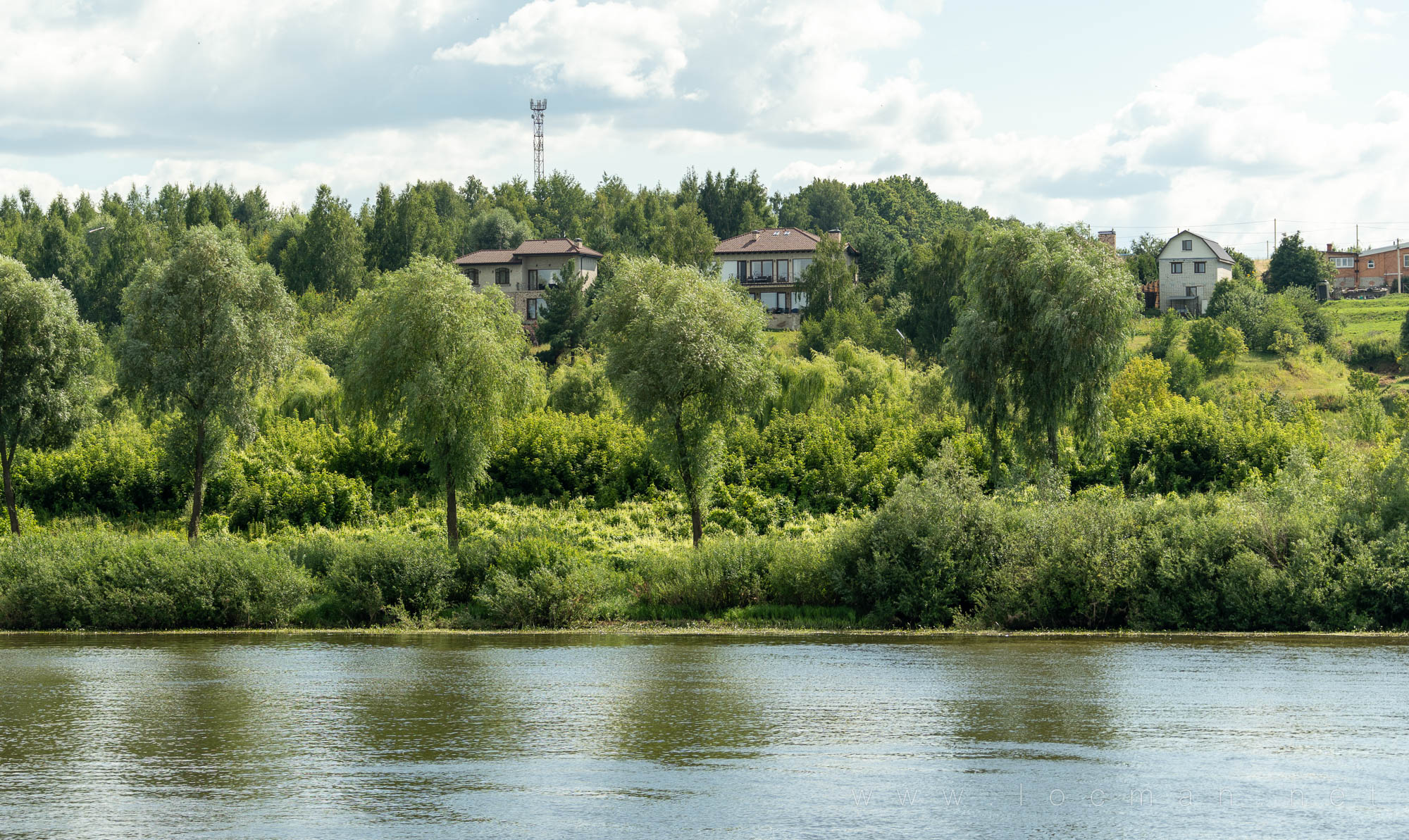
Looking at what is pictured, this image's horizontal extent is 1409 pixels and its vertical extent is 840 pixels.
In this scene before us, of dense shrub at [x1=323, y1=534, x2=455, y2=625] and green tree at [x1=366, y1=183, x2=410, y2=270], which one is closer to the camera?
dense shrub at [x1=323, y1=534, x2=455, y2=625]

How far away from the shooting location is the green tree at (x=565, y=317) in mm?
90375

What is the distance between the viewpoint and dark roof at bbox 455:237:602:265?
4631 inches

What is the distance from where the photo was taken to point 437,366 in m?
39.5

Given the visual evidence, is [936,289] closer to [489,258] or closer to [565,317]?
[565,317]

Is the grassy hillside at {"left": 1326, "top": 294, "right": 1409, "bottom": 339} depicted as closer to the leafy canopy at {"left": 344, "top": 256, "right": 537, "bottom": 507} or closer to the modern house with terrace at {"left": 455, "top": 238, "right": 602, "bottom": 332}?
the modern house with terrace at {"left": 455, "top": 238, "right": 602, "bottom": 332}

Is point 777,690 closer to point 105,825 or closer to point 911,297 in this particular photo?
point 105,825

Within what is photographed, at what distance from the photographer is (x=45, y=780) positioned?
63.0 feet

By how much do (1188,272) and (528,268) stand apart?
5962cm

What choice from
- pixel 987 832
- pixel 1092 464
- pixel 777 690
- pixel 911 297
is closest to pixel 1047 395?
pixel 1092 464

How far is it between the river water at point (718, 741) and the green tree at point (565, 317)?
5859 centimetres

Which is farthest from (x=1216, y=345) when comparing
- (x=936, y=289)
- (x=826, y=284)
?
(x=826, y=284)

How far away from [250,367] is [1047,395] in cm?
2706

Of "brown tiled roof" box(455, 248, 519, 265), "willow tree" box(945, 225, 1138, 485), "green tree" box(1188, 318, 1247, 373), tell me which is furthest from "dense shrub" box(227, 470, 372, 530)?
"brown tiled roof" box(455, 248, 519, 265)

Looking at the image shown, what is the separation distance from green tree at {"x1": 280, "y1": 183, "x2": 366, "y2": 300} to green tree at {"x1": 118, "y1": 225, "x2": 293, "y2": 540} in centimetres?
6585
